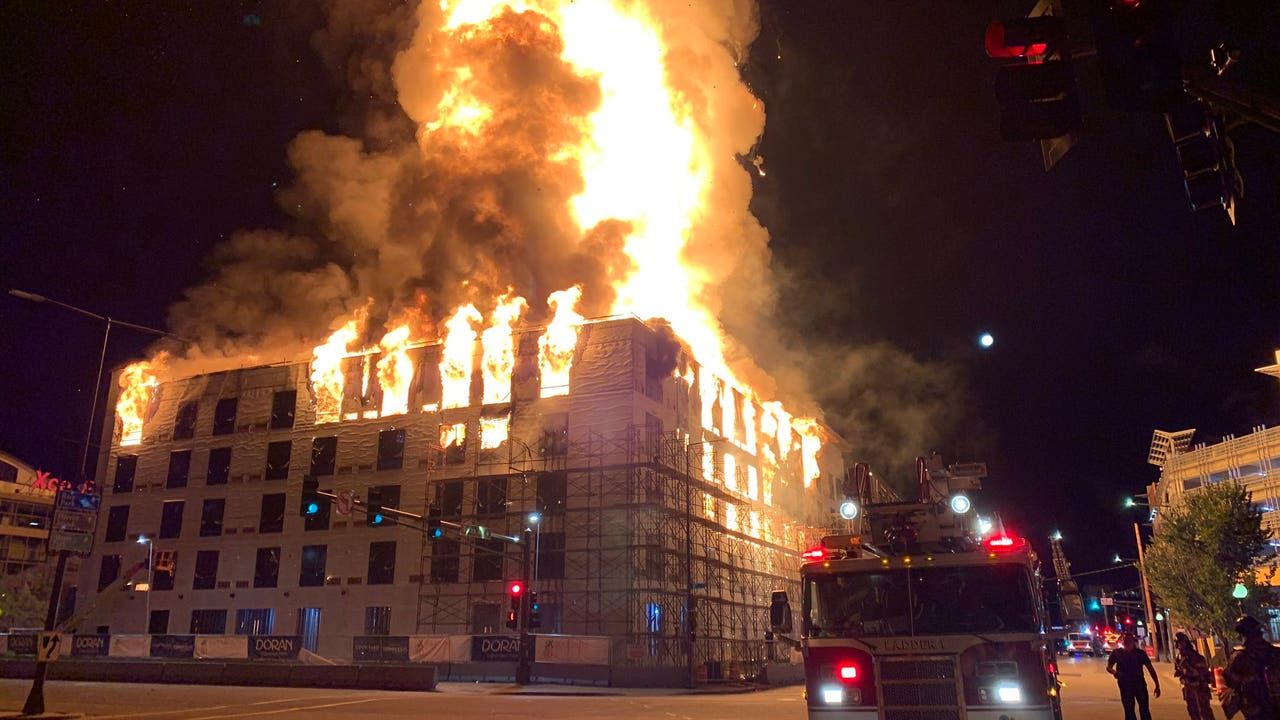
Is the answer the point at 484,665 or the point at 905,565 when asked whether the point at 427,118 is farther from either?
the point at 905,565

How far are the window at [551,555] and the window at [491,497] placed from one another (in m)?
2.77

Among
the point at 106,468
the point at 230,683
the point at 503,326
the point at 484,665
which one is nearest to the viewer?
the point at 230,683

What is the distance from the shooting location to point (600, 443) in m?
38.4

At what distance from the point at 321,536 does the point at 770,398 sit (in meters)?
28.5

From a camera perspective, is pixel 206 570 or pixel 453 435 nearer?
pixel 453 435

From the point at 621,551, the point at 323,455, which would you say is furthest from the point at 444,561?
the point at 323,455

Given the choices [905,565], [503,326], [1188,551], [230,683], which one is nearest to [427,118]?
[503,326]

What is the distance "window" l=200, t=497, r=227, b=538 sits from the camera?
4678 centimetres

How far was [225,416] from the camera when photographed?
160 feet

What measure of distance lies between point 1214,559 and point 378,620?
41024 mm

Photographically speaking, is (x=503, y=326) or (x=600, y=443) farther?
(x=503, y=326)

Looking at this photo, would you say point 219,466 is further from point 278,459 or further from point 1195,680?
point 1195,680

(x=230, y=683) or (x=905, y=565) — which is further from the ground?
(x=905, y=565)

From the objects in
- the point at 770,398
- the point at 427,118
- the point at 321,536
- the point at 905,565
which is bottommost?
the point at 905,565
